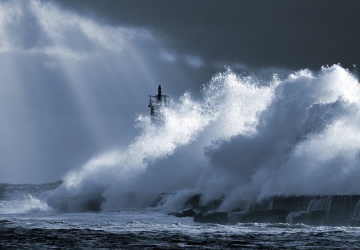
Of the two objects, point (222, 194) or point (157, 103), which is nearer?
point (222, 194)

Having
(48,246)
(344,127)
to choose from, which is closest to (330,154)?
(344,127)

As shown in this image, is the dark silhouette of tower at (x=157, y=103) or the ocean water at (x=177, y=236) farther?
the dark silhouette of tower at (x=157, y=103)

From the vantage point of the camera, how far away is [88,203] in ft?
142

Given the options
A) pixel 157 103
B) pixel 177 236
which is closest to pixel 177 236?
pixel 177 236

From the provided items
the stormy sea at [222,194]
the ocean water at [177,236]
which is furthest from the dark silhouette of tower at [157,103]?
the ocean water at [177,236]

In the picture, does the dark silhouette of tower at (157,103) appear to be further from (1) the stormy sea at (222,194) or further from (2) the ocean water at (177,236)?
(2) the ocean water at (177,236)

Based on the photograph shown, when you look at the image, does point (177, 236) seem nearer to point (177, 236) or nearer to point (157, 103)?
point (177, 236)

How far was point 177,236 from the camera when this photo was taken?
20219mm

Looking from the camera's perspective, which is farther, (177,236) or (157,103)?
(157,103)

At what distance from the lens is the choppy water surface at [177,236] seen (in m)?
17.7


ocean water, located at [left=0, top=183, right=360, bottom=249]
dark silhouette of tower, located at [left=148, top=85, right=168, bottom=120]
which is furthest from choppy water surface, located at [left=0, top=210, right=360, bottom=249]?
dark silhouette of tower, located at [left=148, top=85, right=168, bottom=120]

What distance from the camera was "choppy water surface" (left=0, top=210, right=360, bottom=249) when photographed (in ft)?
57.9

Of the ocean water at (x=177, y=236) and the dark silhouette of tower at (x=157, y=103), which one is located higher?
the dark silhouette of tower at (x=157, y=103)

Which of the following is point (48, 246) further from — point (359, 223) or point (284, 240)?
point (359, 223)
